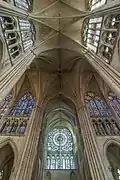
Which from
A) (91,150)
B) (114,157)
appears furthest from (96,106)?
(91,150)

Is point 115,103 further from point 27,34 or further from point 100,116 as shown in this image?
point 27,34

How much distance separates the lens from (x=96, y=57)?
10.7 metres

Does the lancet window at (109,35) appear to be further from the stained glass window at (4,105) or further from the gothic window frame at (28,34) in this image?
the stained glass window at (4,105)

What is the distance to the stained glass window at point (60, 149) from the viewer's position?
55.8 ft

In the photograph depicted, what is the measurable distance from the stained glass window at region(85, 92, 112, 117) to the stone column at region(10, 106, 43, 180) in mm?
4534

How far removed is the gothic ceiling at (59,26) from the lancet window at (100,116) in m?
3.93

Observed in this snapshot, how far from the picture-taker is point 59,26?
15.0 m

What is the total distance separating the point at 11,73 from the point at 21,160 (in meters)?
5.17

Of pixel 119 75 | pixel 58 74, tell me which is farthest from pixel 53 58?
pixel 119 75

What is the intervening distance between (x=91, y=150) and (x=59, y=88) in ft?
29.5

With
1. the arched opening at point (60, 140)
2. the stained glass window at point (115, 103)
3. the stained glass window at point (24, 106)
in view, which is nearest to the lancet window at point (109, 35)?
the stained glass window at point (115, 103)

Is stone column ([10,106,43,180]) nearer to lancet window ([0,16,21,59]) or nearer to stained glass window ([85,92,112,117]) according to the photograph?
stained glass window ([85,92,112,117])

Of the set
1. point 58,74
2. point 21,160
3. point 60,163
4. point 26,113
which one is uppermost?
point 58,74

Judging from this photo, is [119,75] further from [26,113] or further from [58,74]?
[58,74]
